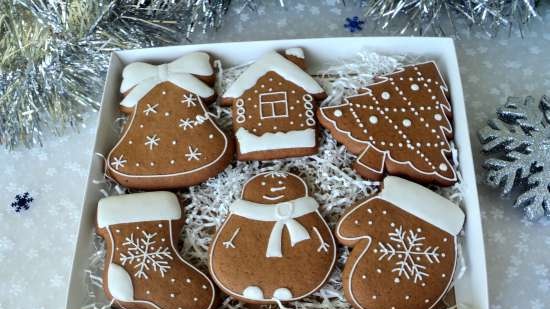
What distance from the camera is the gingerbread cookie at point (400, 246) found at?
1.03 meters

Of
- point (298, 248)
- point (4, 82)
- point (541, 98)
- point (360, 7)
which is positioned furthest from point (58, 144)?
point (541, 98)

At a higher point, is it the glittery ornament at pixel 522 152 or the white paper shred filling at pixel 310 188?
the glittery ornament at pixel 522 152

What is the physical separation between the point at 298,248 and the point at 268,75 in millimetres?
390

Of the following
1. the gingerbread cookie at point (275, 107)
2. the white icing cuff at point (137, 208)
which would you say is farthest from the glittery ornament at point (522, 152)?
the white icing cuff at point (137, 208)

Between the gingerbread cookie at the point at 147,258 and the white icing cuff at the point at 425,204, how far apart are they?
0.38m

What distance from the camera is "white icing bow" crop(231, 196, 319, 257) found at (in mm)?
1070

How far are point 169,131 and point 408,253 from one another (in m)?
0.52

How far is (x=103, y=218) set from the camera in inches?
43.8

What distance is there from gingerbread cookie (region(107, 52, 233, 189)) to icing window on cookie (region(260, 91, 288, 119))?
3.9 inches

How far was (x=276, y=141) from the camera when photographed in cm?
117

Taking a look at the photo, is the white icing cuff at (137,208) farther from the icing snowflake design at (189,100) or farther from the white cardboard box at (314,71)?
the icing snowflake design at (189,100)

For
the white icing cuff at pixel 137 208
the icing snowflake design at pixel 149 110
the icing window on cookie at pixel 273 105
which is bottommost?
the white icing cuff at pixel 137 208

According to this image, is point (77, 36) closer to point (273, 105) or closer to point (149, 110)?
point (149, 110)

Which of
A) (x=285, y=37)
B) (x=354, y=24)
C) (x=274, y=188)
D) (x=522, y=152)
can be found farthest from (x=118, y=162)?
(x=522, y=152)
